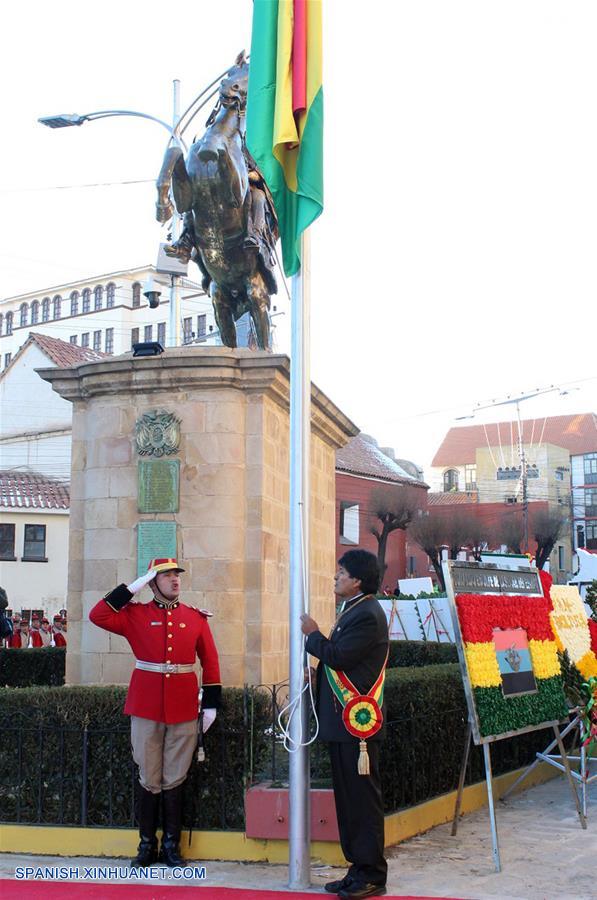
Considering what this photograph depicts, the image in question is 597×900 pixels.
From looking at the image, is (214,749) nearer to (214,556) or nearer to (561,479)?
(214,556)

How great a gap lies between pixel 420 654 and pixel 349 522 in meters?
44.8

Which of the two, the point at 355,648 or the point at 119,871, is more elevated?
the point at 355,648

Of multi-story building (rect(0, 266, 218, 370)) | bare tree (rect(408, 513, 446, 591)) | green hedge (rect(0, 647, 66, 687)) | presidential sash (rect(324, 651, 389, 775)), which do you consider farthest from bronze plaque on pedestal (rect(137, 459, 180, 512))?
bare tree (rect(408, 513, 446, 591))

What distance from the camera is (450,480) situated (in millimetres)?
96812

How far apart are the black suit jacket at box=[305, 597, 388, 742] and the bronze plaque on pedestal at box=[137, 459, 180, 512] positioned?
9.97 ft

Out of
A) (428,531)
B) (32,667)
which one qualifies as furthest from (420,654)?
(428,531)

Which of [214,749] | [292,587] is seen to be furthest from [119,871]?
[292,587]

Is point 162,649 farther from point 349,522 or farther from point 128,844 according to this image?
point 349,522

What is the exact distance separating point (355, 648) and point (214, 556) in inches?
116

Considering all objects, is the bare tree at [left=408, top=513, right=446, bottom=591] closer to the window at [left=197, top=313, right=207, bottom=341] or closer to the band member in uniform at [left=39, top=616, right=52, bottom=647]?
the window at [left=197, top=313, right=207, bottom=341]

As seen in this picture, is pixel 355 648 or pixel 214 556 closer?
pixel 355 648

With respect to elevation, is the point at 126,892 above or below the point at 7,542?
below

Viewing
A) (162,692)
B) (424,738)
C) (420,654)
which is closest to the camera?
(162,692)

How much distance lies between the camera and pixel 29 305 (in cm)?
7462
